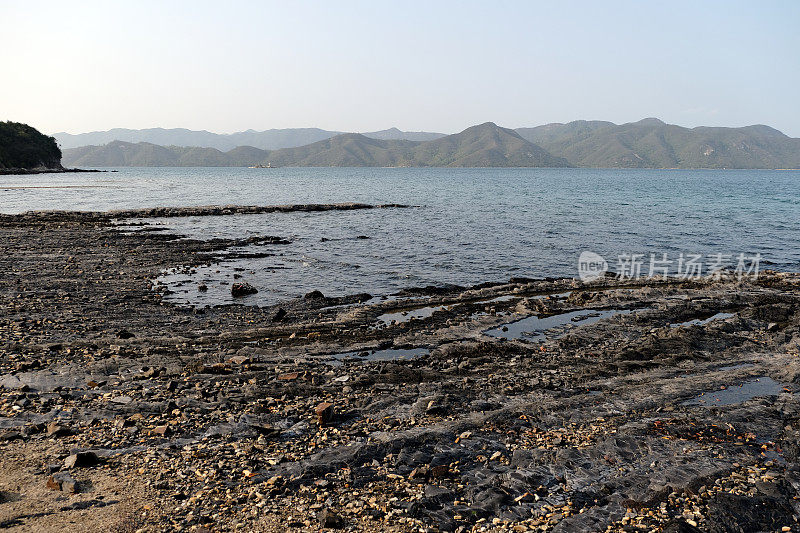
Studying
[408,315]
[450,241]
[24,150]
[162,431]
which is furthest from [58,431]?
[24,150]

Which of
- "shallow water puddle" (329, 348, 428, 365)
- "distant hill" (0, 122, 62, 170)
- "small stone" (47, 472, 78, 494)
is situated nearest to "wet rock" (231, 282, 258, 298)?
"shallow water puddle" (329, 348, 428, 365)

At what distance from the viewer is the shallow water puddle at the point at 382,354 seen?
619 inches

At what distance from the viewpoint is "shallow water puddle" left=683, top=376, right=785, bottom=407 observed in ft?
41.2

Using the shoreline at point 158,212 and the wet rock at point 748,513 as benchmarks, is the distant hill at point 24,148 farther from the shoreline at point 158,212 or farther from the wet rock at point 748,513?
the wet rock at point 748,513

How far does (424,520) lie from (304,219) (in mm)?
54849

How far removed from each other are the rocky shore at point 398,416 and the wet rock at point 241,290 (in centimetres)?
235

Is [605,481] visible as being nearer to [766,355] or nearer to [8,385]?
[766,355]

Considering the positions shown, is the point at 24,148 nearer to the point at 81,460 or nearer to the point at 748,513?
the point at 81,460

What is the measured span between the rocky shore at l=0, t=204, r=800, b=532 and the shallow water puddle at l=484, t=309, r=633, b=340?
0.11 meters

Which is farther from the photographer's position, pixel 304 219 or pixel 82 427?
pixel 304 219

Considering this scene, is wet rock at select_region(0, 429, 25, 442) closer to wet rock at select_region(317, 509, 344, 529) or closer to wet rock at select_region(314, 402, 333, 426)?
wet rock at select_region(314, 402, 333, 426)

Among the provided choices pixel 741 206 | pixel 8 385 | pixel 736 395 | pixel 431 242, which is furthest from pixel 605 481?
pixel 741 206

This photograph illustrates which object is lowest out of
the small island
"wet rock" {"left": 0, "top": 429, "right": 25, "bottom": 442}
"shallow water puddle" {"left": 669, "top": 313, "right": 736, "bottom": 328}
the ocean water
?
"wet rock" {"left": 0, "top": 429, "right": 25, "bottom": 442}

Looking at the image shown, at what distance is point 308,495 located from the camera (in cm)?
845
